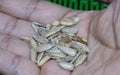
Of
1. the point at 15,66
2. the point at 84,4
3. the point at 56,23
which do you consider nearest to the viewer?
the point at 15,66

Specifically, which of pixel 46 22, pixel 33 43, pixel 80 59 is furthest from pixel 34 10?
pixel 80 59

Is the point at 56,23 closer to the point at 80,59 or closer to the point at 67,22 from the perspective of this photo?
the point at 67,22

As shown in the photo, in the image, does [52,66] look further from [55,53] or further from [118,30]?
[118,30]

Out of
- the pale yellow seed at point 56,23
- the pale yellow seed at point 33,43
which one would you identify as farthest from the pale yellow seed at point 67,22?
the pale yellow seed at point 33,43

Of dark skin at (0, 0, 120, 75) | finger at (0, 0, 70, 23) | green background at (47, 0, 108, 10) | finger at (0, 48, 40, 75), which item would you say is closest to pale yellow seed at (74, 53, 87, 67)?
dark skin at (0, 0, 120, 75)

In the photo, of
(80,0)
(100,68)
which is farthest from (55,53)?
(80,0)
